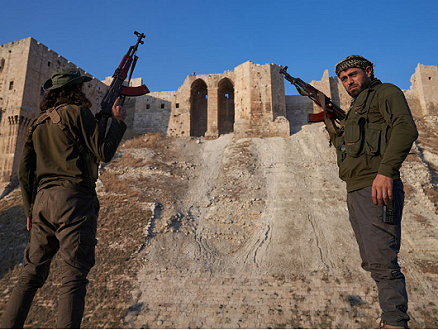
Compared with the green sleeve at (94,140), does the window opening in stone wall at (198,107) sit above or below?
above

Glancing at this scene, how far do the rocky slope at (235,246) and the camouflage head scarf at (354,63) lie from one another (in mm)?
4006

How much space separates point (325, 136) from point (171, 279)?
17584 millimetres

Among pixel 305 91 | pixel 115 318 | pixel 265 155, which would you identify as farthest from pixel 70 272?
pixel 265 155

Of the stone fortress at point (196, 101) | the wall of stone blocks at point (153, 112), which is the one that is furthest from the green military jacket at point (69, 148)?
the wall of stone blocks at point (153, 112)

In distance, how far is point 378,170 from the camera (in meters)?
3.02

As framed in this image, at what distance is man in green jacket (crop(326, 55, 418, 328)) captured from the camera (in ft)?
9.19

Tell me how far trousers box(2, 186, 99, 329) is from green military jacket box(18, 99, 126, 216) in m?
0.12

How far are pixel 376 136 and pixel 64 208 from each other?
313 cm

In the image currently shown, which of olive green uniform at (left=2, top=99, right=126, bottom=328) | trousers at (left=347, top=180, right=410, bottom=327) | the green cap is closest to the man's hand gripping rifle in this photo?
trousers at (left=347, top=180, right=410, bottom=327)

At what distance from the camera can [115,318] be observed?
329 inches

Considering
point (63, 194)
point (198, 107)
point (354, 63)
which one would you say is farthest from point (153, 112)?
point (63, 194)

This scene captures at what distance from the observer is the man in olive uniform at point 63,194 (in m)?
2.82

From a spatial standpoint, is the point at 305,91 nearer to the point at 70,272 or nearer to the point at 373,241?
the point at 373,241

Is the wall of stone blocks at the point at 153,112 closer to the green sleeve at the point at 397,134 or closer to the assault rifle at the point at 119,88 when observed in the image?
the assault rifle at the point at 119,88
